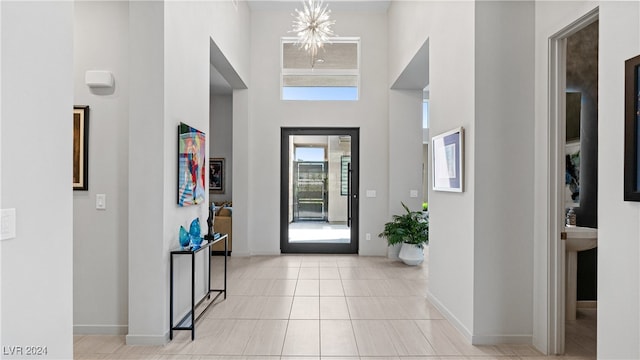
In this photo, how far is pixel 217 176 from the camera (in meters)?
8.51

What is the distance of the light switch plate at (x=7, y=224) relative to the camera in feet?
4.57

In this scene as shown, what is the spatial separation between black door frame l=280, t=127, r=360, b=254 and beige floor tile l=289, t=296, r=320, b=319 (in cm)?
260

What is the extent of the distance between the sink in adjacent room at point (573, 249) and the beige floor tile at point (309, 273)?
286 cm

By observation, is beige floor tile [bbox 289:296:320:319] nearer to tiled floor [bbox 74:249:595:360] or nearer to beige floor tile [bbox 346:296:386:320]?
tiled floor [bbox 74:249:595:360]

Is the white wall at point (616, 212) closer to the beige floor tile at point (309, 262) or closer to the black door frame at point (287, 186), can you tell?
the beige floor tile at point (309, 262)

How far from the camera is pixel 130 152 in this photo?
2.94 m

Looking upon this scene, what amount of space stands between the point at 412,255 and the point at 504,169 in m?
3.17

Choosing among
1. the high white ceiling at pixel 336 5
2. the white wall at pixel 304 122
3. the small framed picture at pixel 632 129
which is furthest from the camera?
the white wall at pixel 304 122

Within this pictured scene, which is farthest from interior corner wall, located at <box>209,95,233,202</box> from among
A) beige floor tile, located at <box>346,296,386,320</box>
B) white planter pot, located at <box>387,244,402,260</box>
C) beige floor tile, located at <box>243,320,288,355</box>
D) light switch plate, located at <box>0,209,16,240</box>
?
light switch plate, located at <box>0,209,16,240</box>

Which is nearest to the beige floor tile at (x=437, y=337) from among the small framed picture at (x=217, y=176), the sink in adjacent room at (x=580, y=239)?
the sink in adjacent room at (x=580, y=239)

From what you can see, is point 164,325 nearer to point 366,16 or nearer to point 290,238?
point 290,238

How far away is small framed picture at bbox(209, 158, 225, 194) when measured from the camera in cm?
850

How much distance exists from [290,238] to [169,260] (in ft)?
12.6

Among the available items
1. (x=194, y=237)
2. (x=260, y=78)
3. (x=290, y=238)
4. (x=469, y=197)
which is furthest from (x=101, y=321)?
(x=260, y=78)
